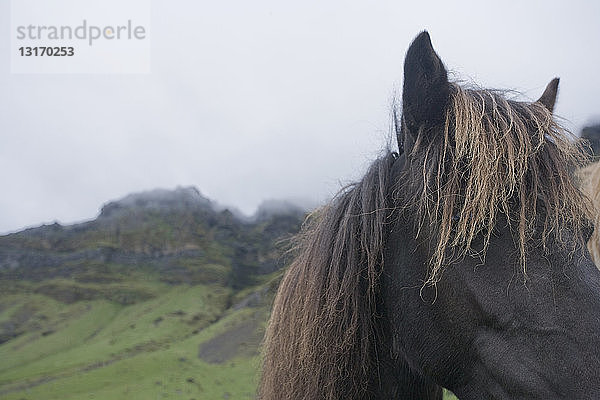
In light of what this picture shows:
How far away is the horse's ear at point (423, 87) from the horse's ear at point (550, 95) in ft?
2.75

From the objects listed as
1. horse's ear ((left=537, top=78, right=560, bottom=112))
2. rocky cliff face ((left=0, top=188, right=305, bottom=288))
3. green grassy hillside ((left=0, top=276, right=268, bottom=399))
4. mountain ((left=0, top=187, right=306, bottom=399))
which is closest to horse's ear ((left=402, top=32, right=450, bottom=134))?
horse's ear ((left=537, top=78, right=560, bottom=112))

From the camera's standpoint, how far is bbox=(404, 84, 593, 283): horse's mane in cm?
185

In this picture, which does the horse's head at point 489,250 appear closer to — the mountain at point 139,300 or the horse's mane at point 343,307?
the horse's mane at point 343,307

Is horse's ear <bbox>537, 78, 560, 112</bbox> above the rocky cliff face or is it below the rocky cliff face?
above

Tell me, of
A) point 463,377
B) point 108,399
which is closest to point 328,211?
point 463,377

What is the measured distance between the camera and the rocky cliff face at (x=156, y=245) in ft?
478

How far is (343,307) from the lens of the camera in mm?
2418

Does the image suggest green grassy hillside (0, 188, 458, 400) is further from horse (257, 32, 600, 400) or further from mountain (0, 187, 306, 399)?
horse (257, 32, 600, 400)

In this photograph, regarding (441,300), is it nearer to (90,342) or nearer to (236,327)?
(236,327)

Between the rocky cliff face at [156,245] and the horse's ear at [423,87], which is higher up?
the horse's ear at [423,87]

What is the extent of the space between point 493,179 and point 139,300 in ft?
467

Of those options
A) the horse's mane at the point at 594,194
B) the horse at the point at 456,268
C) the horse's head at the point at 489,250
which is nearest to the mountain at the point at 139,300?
the horse's mane at the point at 594,194

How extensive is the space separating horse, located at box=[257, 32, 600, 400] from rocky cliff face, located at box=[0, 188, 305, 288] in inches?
5462

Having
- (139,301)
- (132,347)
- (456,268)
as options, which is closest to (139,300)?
(139,301)
